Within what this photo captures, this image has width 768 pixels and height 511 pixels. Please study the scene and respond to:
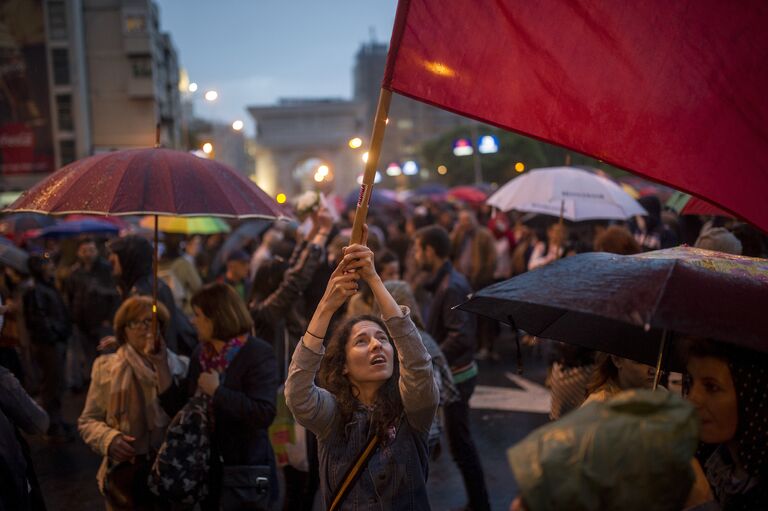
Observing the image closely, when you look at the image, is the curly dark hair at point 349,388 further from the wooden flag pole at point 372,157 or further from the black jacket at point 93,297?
the black jacket at point 93,297

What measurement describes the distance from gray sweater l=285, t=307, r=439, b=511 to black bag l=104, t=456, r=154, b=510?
4.89ft

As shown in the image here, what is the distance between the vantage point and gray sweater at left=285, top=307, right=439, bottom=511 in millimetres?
2803

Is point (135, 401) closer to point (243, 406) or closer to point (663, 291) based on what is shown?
point (243, 406)

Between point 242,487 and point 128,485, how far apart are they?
0.64 meters

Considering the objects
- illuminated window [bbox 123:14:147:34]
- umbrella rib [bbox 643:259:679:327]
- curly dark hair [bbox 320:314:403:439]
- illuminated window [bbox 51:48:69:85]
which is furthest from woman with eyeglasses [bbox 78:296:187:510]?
illuminated window [bbox 51:48:69:85]

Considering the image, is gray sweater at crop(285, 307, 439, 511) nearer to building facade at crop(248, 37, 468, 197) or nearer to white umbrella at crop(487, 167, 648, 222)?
white umbrella at crop(487, 167, 648, 222)

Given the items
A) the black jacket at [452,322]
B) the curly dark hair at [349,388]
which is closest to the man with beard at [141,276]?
the black jacket at [452,322]

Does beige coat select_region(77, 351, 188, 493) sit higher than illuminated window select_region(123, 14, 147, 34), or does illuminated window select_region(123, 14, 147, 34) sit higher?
illuminated window select_region(123, 14, 147, 34)

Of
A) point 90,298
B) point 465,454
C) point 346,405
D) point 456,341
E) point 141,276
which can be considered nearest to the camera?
point 346,405

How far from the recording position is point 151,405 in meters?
4.13

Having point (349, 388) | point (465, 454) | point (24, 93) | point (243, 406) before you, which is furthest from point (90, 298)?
point (24, 93)

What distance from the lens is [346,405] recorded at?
9.79 feet

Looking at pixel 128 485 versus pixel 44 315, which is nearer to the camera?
pixel 128 485

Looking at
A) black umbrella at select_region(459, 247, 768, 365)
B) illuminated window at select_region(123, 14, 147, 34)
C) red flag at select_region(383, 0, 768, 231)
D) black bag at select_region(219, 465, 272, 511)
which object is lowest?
black bag at select_region(219, 465, 272, 511)
